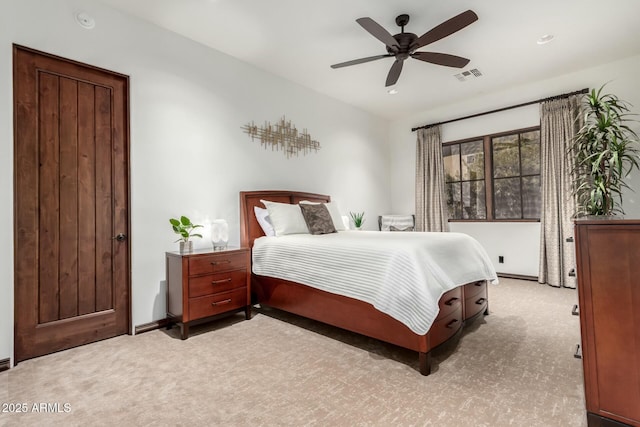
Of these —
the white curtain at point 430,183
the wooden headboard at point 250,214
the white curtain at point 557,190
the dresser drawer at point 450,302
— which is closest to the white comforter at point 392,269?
the dresser drawer at point 450,302

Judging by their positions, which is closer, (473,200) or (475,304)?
(475,304)

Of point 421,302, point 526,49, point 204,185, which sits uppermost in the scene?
point 526,49

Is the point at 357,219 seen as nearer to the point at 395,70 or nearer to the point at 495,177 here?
the point at 495,177

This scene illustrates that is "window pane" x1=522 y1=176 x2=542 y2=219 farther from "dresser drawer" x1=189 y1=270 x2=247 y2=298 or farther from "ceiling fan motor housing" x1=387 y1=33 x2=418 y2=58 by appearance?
"dresser drawer" x1=189 y1=270 x2=247 y2=298

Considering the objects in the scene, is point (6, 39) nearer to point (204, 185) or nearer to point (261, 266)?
point (204, 185)

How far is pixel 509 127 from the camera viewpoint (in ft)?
15.8

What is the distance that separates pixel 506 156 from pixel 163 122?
4.80 meters

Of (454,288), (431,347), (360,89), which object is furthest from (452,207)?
(431,347)

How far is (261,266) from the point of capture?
3283 mm

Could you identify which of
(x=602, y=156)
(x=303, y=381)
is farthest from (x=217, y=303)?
(x=602, y=156)

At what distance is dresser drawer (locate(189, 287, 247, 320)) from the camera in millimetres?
2721

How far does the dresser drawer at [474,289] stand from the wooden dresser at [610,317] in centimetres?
120

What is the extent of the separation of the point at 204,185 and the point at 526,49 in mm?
3960

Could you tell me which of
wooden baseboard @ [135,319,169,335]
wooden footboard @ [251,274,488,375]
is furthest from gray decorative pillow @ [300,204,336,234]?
wooden baseboard @ [135,319,169,335]
